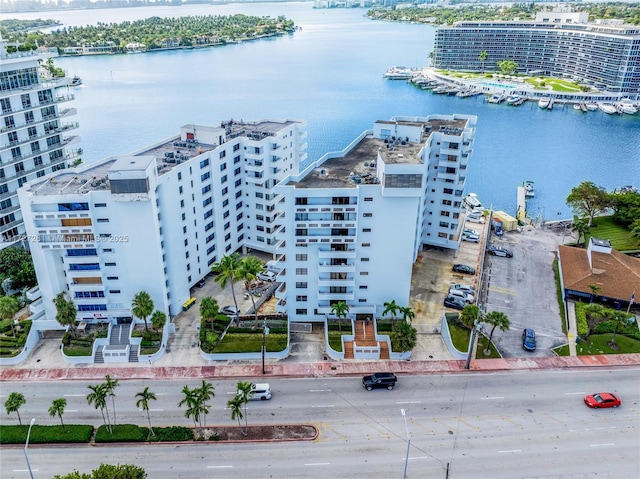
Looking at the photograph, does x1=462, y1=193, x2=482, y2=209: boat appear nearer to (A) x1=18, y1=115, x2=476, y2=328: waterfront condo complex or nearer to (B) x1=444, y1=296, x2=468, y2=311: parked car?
(A) x1=18, y1=115, x2=476, y2=328: waterfront condo complex

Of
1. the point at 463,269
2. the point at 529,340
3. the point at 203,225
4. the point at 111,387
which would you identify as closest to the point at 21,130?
the point at 203,225

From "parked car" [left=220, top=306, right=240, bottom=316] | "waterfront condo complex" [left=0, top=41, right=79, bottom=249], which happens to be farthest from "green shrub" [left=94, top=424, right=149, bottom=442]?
"waterfront condo complex" [left=0, top=41, right=79, bottom=249]

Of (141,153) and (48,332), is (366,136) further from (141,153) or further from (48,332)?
(48,332)

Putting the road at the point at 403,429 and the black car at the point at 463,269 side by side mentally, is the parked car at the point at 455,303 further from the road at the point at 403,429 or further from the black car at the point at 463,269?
the road at the point at 403,429

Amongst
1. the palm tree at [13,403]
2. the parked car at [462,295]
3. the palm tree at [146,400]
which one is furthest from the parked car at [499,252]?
the palm tree at [13,403]

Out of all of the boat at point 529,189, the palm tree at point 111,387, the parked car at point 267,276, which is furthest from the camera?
the boat at point 529,189

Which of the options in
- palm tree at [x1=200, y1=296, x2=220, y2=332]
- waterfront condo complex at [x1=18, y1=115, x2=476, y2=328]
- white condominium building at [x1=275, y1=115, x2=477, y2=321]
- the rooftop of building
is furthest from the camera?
the rooftop of building
